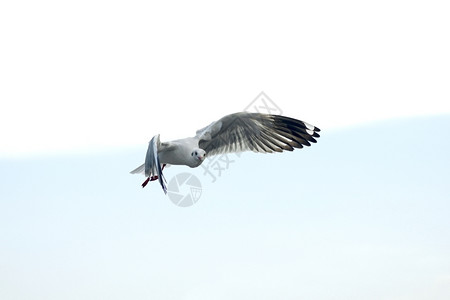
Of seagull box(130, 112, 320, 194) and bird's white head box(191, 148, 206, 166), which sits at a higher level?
seagull box(130, 112, 320, 194)

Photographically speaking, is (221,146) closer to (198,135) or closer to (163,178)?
(198,135)

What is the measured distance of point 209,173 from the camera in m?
9.13

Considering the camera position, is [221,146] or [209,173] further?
[221,146]

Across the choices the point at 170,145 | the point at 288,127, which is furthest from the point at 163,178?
the point at 288,127

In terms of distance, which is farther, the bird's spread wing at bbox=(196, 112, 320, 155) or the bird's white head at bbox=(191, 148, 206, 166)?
the bird's spread wing at bbox=(196, 112, 320, 155)

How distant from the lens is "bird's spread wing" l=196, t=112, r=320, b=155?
32.8 ft

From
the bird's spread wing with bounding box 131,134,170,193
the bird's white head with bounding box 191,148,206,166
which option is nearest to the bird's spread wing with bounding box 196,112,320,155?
the bird's white head with bounding box 191,148,206,166

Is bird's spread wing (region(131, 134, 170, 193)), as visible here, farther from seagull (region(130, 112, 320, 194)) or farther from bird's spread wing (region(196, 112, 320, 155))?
bird's spread wing (region(196, 112, 320, 155))

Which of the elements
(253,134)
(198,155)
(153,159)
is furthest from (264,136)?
(153,159)

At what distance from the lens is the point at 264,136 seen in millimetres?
10188

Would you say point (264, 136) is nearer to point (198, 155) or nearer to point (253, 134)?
point (253, 134)

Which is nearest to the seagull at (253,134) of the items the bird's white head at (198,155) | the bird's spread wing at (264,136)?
the bird's spread wing at (264,136)

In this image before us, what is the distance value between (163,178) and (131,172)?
197cm

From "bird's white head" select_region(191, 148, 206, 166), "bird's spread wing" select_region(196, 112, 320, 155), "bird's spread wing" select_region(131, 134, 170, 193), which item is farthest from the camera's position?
"bird's spread wing" select_region(196, 112, 320, 155)
